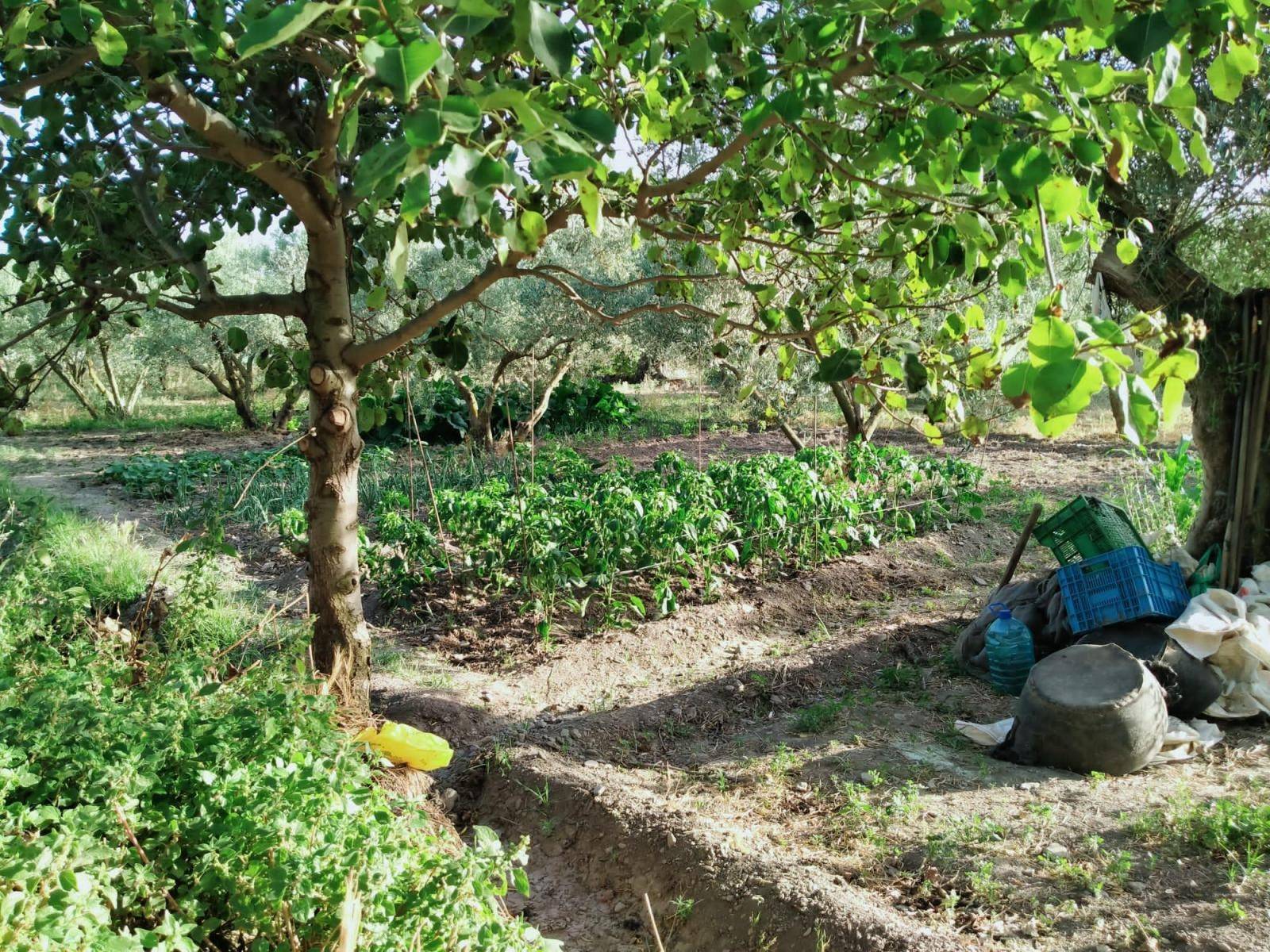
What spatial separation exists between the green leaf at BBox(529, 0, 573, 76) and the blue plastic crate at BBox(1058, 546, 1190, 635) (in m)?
5.08

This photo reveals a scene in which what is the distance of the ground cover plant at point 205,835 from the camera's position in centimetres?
186

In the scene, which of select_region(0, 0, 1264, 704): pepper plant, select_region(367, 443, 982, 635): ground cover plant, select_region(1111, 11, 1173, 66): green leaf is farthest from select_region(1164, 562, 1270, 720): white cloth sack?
select_region(1111, 11, 1173, 66): green leaf

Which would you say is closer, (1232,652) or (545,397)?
(1232,652)

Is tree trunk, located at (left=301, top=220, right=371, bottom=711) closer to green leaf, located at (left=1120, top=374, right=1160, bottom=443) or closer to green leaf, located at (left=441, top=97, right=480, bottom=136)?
green leaf, located at (left=441, top=97, right=480, bottom=136)

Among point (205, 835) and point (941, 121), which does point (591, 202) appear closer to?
point (941, 121)

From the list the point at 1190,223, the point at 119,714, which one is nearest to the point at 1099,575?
the point at 1190,223

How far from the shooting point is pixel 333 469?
3.58 m

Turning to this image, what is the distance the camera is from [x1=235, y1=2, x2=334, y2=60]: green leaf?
0.91m

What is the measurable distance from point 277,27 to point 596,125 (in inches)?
14.4

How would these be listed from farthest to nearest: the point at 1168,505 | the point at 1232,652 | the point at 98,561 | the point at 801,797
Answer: the point at 1168,505
the point at 98,561
the point at 1232,652
the point at 801,797

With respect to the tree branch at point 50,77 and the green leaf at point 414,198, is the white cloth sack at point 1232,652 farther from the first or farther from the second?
the tree branch at point 50,77

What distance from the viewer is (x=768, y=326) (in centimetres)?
276

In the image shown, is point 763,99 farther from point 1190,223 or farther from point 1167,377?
point 1190,223

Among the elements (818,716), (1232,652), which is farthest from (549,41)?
(1232,652)
